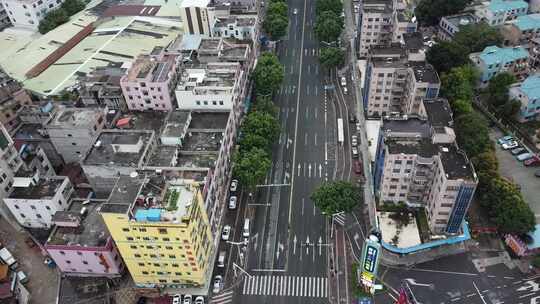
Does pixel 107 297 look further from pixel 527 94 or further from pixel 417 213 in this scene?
pixel 527 94

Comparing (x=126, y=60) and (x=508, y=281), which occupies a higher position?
(x=126, y=60)

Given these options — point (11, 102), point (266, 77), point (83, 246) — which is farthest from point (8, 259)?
point (266, 77)

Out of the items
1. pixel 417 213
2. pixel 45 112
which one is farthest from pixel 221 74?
pixel 417 213

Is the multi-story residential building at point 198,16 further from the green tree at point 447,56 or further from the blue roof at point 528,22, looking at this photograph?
the blue roof at point 528,22

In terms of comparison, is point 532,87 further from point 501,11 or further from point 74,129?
point 74,129

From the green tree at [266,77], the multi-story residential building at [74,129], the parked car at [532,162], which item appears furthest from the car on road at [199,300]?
the parked car at [532,162]

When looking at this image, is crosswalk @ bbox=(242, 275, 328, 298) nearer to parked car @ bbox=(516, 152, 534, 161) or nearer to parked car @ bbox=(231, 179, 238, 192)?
parked car @ bbox=(231, 179, 238, 192)

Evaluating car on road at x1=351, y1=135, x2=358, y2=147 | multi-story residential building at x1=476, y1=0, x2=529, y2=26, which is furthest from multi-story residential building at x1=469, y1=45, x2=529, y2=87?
car on road at x1=351, y1=135, x2=358, y2=147
